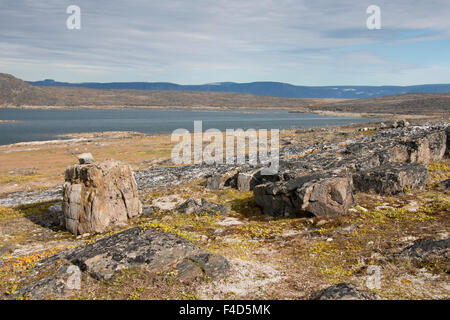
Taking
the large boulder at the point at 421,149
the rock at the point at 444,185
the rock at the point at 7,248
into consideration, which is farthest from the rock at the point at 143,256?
the large boulder at the point at 421,149

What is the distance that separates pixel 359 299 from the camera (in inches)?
286

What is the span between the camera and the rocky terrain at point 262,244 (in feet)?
28.5

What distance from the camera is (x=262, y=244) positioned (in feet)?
40.1

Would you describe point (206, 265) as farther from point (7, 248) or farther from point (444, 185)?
point (444, 185)

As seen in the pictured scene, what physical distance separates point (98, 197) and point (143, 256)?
731 cm

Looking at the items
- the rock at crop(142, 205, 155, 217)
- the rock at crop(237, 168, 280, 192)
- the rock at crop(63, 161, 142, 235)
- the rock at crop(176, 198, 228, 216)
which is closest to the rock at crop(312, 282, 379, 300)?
the rock at crop(176, 198, 228, 216)

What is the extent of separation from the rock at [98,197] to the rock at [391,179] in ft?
39.4

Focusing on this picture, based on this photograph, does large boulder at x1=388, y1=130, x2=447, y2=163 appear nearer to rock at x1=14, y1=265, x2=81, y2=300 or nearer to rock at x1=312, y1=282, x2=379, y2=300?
rock at x1=312, y1=282, x2=379, y2=300

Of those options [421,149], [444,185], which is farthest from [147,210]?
[421,149]

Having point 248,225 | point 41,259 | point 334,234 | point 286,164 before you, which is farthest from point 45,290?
point 286,164

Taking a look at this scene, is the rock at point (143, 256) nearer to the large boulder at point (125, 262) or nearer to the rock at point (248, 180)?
the large boulder at point (125, 262)

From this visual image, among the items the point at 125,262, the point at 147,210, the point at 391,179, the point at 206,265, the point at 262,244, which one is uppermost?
the point at 391,179
